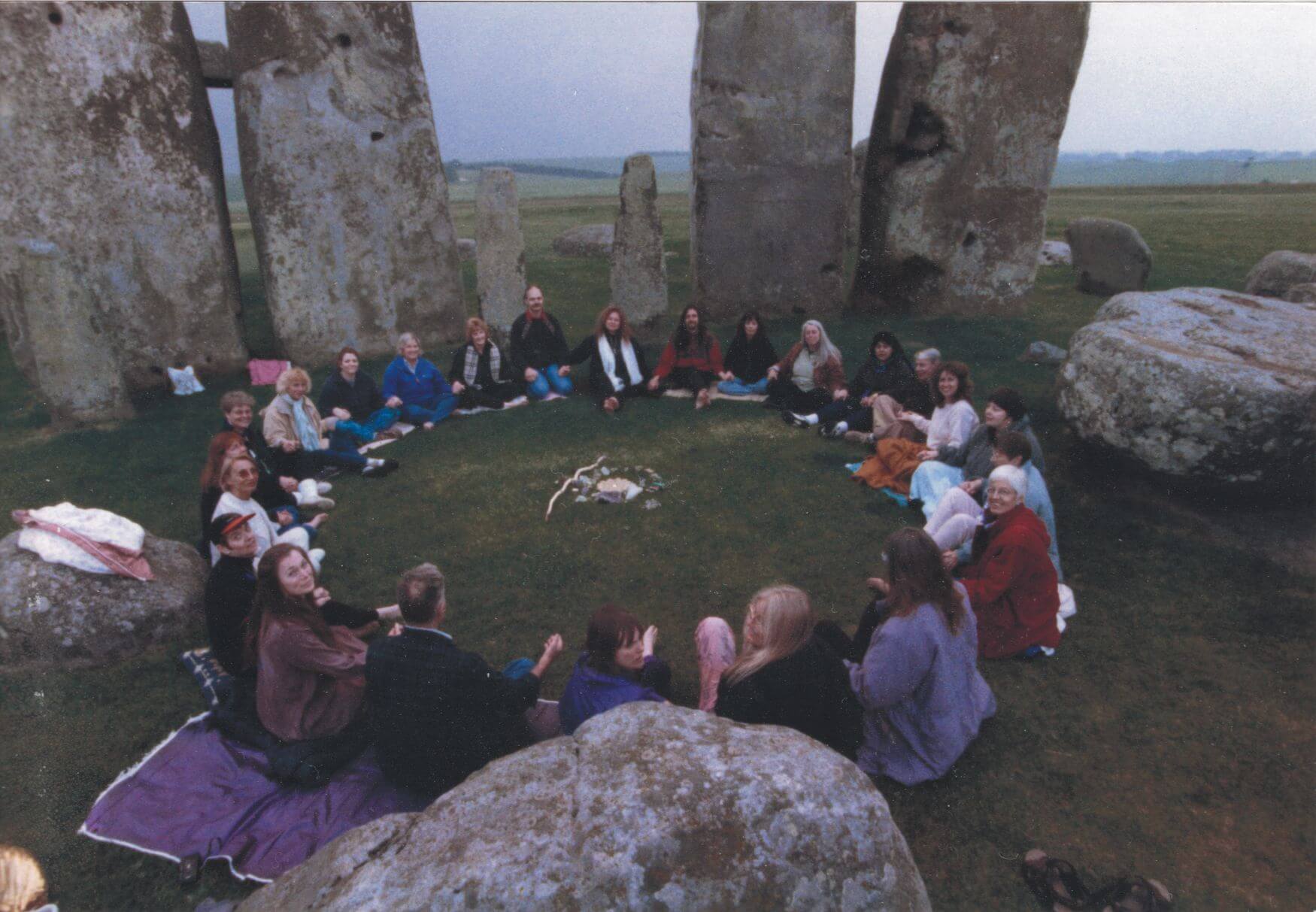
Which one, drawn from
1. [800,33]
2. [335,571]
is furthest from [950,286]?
[335,571]

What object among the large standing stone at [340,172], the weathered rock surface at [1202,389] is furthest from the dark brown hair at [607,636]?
the large standing stone at [340,172]

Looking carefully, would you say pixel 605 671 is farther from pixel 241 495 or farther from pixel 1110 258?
pixel 1110 258

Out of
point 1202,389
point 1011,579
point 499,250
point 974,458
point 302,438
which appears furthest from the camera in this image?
point 499,250

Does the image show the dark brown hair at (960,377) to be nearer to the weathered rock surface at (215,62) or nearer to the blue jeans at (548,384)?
the blue jeans at (548,384)

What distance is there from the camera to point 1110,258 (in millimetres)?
12492

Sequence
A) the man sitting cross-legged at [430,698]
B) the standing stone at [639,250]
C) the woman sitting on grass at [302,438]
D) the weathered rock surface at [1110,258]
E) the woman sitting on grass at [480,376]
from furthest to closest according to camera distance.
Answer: the weathered rock surface at [1110,258] < the standing stone at [639,250] < the woman sitting on grass at [480,376] < the woman sitting on grass at [302,438] < the man sitting cross-legged at [430,698]

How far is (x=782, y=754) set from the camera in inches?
85.4

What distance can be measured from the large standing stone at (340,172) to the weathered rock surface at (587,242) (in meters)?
7.56

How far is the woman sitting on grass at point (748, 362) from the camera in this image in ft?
29.3

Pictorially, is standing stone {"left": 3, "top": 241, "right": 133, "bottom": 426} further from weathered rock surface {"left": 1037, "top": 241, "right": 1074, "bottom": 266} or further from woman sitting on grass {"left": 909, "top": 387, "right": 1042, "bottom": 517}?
weathered rock surface {"left": 1037, "top": 241, "right": 1074, "bottom": 266}

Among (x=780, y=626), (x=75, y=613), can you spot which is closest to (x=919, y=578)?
(x=780, y=626)

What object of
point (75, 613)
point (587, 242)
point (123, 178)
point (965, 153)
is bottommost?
point (75, 613)

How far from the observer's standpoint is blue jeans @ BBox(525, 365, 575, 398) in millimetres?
8977

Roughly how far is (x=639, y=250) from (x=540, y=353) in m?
2.33
